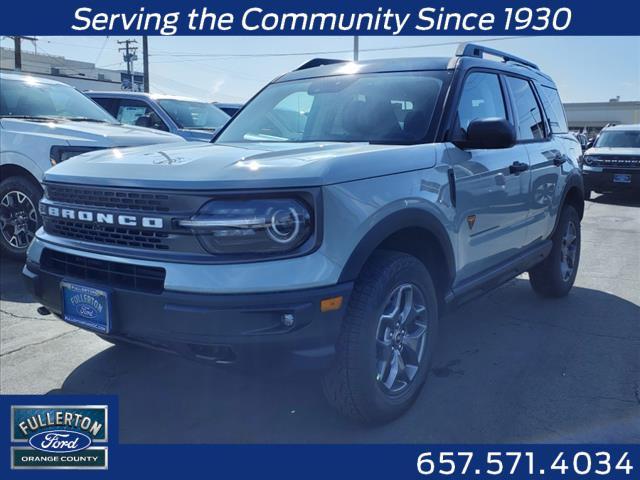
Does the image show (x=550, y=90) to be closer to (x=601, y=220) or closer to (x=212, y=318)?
(x=212, y=318)

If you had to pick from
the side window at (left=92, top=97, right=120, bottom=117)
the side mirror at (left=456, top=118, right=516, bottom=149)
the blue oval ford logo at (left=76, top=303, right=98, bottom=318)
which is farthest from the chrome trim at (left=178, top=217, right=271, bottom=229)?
the side window at (left=92, top=97, right=120, bottom=117)

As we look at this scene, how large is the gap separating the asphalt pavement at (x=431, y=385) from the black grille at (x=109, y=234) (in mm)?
688

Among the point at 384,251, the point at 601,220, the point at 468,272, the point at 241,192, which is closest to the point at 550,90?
the point at 468,272

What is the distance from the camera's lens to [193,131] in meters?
8.92

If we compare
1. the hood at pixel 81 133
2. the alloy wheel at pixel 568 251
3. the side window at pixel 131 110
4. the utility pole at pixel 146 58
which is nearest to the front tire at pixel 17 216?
the hood at pixel 81 133

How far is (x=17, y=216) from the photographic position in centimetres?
580

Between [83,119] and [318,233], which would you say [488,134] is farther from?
[83,119]

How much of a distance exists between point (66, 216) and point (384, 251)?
1598 mm

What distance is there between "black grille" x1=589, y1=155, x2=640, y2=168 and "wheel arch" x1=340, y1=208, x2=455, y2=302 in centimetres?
1139

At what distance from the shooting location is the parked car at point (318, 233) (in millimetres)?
2502

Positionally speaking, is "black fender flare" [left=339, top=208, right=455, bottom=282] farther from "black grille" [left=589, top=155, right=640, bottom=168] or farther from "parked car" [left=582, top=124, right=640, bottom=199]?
"black grille" [left=589, top=155, right=640, bottom=168]

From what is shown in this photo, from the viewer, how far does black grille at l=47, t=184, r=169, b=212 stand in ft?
8.64

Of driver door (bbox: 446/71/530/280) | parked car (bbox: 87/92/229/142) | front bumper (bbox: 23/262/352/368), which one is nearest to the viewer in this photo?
front bumper (bbox: 23/262/352/368)

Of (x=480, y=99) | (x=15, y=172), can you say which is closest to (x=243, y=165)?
(x=480, y=99)
